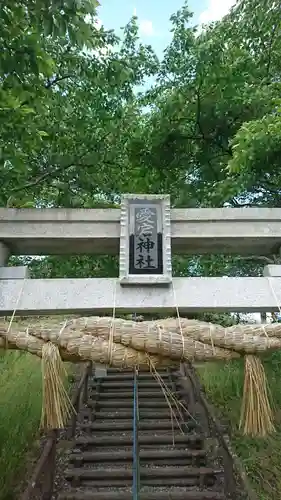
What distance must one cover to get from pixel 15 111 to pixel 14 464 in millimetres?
3770

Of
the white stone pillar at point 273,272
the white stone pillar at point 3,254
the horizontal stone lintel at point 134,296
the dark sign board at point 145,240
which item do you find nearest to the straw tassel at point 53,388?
the horizontal stone lintel at point 134,296

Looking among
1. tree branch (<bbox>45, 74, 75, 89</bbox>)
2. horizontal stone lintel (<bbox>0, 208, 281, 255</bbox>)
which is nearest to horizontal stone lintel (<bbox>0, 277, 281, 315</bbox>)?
horizontal stone lintel (<bbox>0, 208, 281, 255</bbox>)

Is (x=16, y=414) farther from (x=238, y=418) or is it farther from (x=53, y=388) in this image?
(x=53, y=388)

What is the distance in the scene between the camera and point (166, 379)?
762 centimetres

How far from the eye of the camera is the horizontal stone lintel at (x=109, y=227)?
241 centimetres

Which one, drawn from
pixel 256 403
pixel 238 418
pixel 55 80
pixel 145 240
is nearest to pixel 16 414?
pixel 238 418

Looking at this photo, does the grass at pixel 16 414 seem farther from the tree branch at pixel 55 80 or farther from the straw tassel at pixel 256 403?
the tree branch at pixel 55 80

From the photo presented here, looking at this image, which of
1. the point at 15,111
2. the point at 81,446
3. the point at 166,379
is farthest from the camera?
the point at 166,379

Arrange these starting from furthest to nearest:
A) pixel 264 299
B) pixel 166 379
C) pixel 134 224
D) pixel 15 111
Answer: pixel 166 379 → pixel 15 111 → pixel 134 224 → pixel 264 299

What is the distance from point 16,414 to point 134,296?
3801mm

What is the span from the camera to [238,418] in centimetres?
527

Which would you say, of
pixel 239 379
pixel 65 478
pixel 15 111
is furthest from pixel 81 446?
pixel 15 111

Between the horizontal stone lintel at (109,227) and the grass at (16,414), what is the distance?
65.8 inches

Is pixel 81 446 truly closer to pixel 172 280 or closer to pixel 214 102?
pixel 172 280
